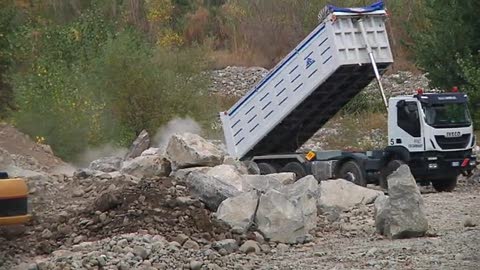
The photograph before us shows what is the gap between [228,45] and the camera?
6775 centimetres

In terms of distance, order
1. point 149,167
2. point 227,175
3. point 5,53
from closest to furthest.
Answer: point 227,175, point 149,167, point 5,53

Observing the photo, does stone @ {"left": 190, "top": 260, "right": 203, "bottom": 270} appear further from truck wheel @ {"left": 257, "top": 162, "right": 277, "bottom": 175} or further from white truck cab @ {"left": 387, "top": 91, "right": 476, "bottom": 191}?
truck wheel @ {"left": 257, "top": 162, "right": 277, "bottom": 175}

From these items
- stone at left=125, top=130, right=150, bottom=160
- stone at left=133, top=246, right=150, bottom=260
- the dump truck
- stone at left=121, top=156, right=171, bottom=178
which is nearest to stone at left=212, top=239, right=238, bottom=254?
A: stone at left=133, top=246, right=150, bottom=260

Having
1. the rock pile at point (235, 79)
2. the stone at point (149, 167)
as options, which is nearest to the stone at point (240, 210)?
the stone at point (149, 167)

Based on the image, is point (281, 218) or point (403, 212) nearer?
point (403, 212)

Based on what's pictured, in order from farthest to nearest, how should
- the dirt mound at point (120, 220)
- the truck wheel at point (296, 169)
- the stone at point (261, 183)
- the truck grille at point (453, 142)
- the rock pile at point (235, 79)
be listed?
the rock pile at point (235, 79) → the truck wheel at point (296, 169) → the truck grille at point (453, 142) → the stone at point (261, 183) → the dirt mound at point (120, 220)

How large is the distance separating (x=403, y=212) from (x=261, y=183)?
389 centimetres

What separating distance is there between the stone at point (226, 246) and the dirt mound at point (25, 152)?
8801 millimetres

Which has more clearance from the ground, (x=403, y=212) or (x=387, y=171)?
(x=387, y=171)

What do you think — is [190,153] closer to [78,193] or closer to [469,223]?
[78,193]

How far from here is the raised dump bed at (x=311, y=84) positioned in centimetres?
2206

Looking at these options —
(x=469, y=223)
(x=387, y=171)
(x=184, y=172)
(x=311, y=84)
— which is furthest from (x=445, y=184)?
(x=469, y=223)

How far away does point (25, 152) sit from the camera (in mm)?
23641

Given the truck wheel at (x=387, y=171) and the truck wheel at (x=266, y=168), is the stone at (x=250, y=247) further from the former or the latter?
the truck wheel at (x=266, y=168)
